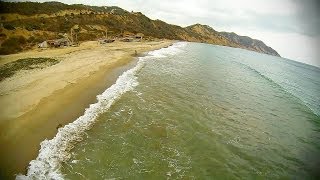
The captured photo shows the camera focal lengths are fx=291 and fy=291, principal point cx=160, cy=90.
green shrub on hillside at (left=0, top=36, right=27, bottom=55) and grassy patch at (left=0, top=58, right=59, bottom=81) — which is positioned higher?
grassy patch at (left=0, top=58, right=59, bottom=81)

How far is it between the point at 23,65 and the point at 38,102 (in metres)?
11.5

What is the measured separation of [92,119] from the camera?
1544 centimetres

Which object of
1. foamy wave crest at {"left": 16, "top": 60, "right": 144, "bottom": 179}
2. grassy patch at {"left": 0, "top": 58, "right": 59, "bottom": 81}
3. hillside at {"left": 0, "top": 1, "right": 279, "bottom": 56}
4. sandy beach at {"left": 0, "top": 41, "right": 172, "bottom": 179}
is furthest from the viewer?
hillside at {"left": 0, "top": 1, "right": 279, "bottom": 56}

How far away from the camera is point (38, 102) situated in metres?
16.0

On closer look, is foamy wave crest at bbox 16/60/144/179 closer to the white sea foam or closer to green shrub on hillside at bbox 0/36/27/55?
the white sea foam

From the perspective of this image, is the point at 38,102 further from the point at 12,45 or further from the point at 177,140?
the point at 12,45

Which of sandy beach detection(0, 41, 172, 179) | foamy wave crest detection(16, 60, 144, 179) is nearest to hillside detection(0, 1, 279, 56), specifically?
sandy beach detection(0, 41, 172, 179)

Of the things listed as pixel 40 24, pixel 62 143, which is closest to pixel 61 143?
pixel 62 143

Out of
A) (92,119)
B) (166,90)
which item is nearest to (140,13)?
(166,90)

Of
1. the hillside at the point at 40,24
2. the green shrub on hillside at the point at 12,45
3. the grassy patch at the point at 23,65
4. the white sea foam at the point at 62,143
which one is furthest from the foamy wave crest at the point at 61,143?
the hillside at the point at 40,24

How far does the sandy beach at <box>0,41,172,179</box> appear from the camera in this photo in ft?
37.5

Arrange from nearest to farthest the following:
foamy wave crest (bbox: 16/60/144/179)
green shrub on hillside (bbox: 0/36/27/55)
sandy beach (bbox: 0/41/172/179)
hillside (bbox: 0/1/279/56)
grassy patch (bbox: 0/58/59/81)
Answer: foamy wave crest (bbox: 16/60/144/179), sandy beach (bbox: 0/41/172/179), grassy patch (bbox: 0/58/59/81), green shrub on hillside (bbox: 0/36/27/55), hillside (bbox: 0/1/279/56)

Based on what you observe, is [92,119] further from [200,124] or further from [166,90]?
[166,90]

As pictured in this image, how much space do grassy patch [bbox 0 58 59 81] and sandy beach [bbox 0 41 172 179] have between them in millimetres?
857
